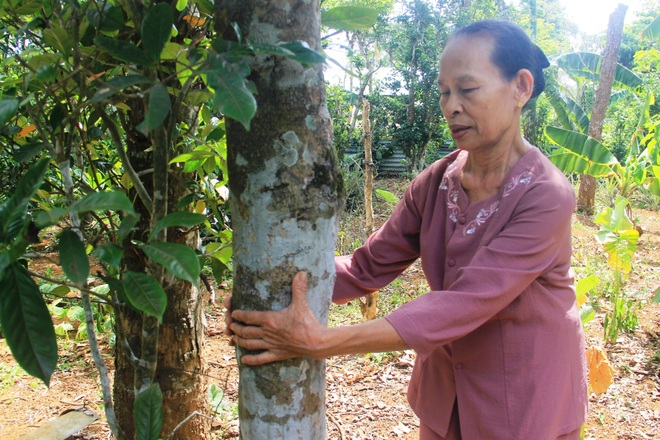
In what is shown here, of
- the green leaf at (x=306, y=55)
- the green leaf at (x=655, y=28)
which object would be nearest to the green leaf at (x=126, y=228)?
the green leaf at (x=306, y=55)

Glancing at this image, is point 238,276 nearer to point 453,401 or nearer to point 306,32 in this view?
point 306,32

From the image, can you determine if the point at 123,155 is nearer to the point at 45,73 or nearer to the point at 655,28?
the point at 45,73

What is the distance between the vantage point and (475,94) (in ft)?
4.05

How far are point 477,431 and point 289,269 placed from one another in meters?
0.70

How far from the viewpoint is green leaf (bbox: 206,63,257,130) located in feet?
2.16

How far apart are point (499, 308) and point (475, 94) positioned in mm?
505

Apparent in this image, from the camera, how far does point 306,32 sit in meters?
0.97

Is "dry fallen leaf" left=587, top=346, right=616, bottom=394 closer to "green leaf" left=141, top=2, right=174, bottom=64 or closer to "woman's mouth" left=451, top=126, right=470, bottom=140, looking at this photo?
"woman's mouth" left=451, top=126, right=470, bottom=140

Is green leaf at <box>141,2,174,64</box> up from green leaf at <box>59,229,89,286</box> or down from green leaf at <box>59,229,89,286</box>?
up

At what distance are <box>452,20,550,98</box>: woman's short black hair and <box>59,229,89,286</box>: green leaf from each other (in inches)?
39.0

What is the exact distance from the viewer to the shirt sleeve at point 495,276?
109cm

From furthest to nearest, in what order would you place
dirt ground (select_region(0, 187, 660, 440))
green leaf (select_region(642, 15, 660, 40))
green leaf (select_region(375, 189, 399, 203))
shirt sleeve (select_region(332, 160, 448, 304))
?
1. green leaf (select_region(642, 15, 660, 40))
2. dirt ground (select_region(0, 187, 660, 440))
3. green leaf (select_region(375, 189, 399, 203))
4. shirt sleeve (select_region(332, 160, 448, 304))

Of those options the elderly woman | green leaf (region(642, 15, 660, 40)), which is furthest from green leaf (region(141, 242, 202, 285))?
green leaf (region(642, 15, 660, 40))

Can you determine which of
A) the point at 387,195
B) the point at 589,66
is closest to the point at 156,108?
the point at 387,195
